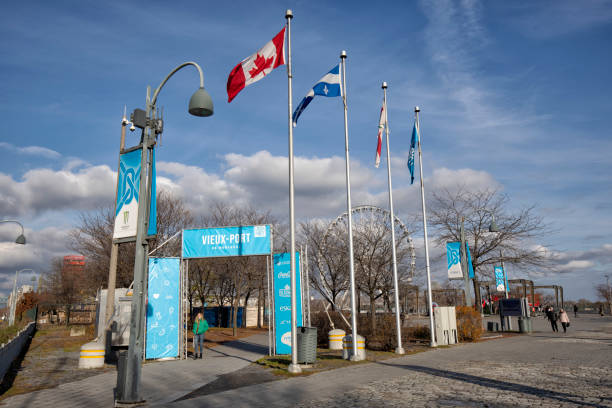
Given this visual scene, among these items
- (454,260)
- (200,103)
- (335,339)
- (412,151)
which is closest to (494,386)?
(200,103)

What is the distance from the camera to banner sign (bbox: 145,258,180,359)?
57.2 feet

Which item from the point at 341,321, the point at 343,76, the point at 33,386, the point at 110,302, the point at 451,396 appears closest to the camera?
the point at 451,396

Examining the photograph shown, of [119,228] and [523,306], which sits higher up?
[119,228]

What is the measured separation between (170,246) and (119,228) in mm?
24524

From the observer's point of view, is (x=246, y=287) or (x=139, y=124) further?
(x=246, y=287)

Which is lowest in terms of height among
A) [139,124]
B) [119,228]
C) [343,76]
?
[119,228]

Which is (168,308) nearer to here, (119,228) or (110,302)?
(110,302)

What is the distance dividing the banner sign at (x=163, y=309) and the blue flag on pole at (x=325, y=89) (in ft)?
26.5

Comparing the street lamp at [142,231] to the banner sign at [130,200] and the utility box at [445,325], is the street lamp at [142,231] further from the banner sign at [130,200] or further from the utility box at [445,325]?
the utility box at [445,325]

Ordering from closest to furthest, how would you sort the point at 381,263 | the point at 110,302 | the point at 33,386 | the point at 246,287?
the point at 33,386 < the point at 110,302 < the point at 381,263 < the point at 246,287

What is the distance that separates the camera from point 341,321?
908 inches

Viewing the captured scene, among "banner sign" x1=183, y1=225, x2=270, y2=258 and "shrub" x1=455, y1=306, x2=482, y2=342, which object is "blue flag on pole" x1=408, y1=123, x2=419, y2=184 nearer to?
"banner sign" x1=183, y1=225, x2=270, y2=258

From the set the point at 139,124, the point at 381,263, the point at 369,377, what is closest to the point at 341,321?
the point at 381,263

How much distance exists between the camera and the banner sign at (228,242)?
17.6 metres
